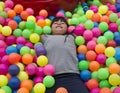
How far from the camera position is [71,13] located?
2.18 meters

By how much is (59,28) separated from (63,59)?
28 centimetres

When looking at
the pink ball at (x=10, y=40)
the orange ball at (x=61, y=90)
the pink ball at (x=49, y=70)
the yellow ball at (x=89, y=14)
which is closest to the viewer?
the orange ball at (x=61, y=90)

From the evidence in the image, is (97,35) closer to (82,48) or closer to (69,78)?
(82,48)

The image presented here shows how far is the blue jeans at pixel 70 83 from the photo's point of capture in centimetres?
154

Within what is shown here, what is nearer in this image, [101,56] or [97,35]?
[101,56]

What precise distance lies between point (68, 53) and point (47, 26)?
1.07 ft

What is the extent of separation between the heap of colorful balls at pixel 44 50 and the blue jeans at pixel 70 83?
0.11ft

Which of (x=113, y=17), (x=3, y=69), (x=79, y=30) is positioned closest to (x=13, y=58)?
(x=3, y=69)

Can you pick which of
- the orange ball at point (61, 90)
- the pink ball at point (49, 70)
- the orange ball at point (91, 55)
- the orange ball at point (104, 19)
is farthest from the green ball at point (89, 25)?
the orange ball at point (61, 90)

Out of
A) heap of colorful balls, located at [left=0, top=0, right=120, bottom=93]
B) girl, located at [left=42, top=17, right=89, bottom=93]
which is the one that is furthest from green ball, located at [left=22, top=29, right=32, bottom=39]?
girl, located at [left=42, top=17, right=89, bottom=93]

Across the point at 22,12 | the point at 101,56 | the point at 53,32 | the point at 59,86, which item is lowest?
the point at 59,86

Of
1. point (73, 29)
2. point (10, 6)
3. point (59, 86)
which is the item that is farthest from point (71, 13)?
point (59, 86)

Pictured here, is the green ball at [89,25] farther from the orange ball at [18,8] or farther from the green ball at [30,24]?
the orange ball at [18,8]

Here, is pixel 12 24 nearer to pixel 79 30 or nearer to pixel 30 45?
pixel 30 45
